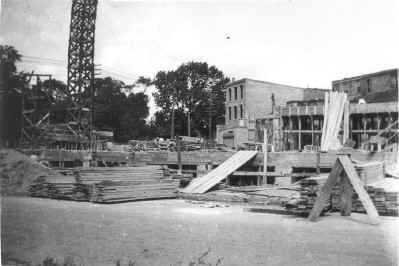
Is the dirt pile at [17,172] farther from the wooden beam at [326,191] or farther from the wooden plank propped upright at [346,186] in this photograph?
Answer: the wooden plank propped upright at [346,186]

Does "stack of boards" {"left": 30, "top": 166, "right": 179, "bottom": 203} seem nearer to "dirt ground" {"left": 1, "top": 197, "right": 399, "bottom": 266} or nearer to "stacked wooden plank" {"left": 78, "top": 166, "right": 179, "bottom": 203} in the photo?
"stacked wooden plank" {"left": 78, "top": 166, "right": 179, "bottom": 203}

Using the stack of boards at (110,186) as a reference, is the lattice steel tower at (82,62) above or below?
above

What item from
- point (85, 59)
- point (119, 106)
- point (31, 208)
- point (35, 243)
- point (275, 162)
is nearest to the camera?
point (35, 243)

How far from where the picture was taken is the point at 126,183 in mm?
15641

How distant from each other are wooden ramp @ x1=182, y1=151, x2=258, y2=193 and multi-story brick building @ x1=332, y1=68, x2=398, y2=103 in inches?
938

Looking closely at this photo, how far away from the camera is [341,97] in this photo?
2386 centimetres

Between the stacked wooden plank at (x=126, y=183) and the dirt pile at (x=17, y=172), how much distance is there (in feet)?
11.6

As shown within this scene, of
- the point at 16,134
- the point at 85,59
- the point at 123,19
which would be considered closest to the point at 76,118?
the point at 85,59

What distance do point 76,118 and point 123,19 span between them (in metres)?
22.4

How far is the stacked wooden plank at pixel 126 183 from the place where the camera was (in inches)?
591

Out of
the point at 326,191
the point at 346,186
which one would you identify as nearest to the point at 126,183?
the point at 326,191

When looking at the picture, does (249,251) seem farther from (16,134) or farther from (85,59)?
(85,59)

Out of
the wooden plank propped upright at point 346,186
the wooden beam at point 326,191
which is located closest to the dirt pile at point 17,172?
the wooden beam at point 326,191

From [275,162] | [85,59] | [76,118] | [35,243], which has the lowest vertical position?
[35,243]
